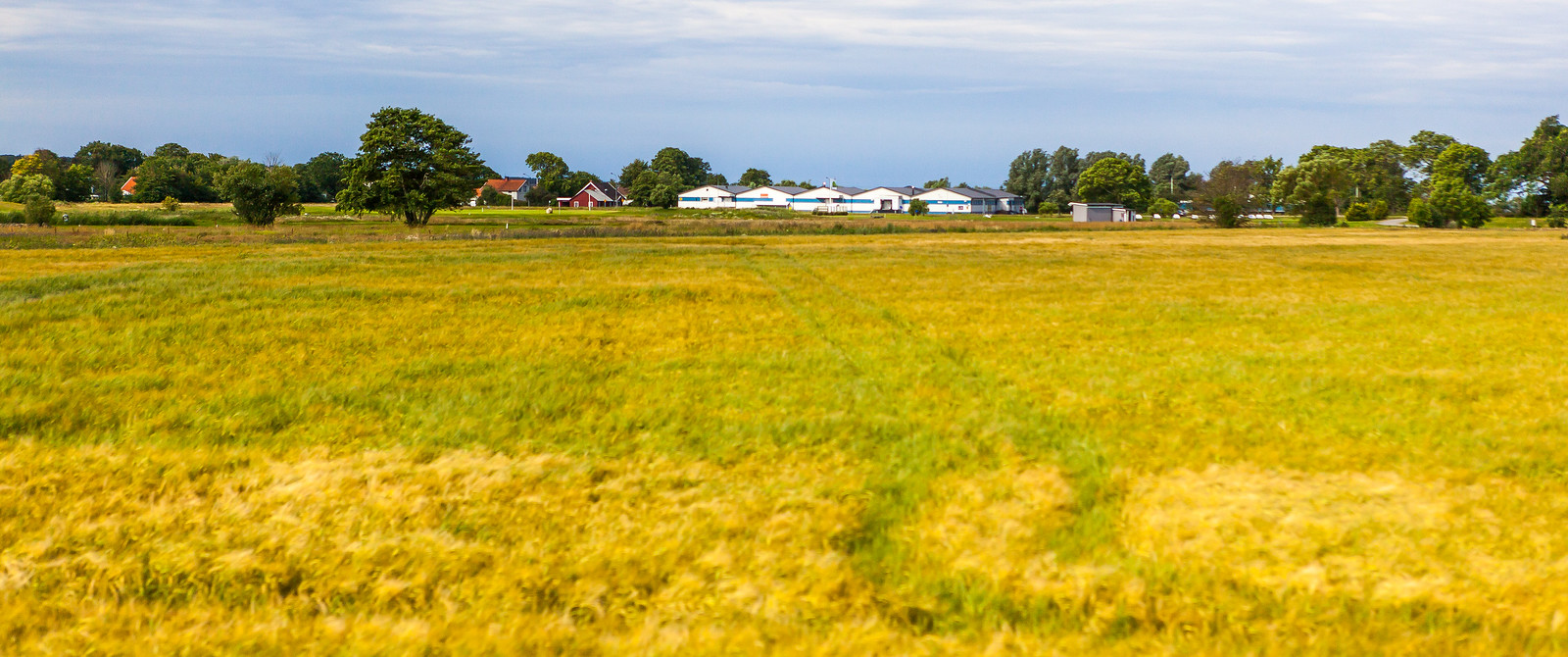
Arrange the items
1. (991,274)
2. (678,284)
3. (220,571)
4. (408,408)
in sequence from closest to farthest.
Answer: (220,571), (408,408), (678,284), (991,274)

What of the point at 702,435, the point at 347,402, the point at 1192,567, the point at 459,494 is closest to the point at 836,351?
the point at 702,435

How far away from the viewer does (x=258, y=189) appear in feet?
222

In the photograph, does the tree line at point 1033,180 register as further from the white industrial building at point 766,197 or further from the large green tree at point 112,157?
the white industrial building at point 766,197

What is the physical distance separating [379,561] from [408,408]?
4.72 meters

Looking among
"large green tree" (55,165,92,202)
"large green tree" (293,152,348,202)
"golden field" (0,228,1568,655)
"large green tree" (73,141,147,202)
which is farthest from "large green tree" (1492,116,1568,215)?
"large green tree" (73,141,147,202)

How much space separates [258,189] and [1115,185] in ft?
386

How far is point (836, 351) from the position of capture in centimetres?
1495

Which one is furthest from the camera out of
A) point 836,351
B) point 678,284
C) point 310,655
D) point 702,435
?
point 678,284

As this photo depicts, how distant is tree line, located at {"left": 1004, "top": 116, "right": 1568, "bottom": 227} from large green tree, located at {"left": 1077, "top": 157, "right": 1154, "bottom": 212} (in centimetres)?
15

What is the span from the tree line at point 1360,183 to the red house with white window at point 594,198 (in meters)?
72.1

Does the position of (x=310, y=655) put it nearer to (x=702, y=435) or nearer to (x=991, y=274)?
(x=702, y=435)

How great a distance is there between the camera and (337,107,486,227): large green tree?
70312mm

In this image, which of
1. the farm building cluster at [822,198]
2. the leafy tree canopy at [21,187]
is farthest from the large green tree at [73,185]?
the farm building cluster at [822,198]

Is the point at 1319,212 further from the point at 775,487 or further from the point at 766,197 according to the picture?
the point at 775,487
